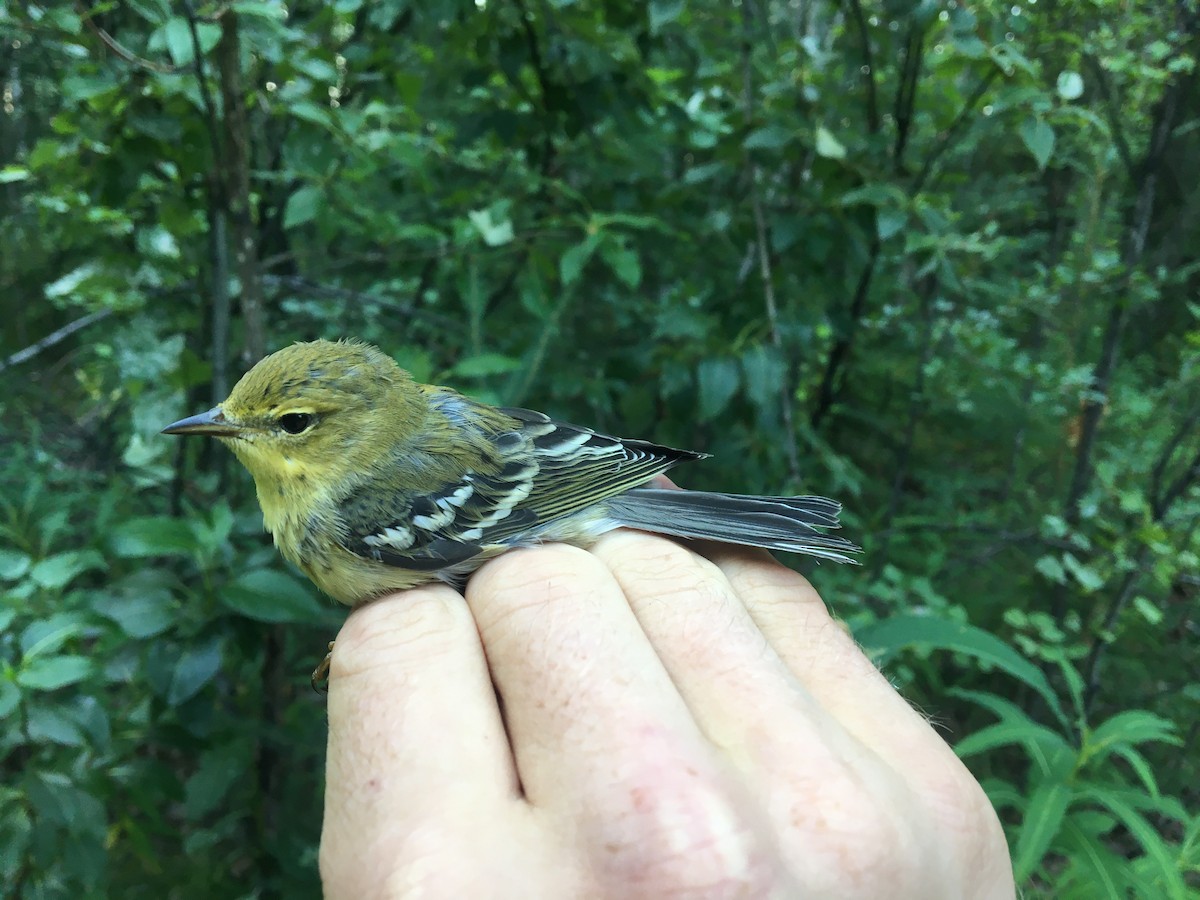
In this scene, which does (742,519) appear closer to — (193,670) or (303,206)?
(193,670)

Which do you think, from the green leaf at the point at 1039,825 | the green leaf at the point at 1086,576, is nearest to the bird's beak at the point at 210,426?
the green leaf at the point at 1039,825

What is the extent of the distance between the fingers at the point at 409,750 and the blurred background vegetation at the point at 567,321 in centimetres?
44

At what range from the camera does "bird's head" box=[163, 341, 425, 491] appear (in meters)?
1.42

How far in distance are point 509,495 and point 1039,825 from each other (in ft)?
4.50

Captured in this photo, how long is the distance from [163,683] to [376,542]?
53cm

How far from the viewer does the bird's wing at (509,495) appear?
4.55 feet

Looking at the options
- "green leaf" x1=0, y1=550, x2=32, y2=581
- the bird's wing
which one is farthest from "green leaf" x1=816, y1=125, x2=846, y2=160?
"green leaf" x1=0, y1=550, x2=32, y2=581

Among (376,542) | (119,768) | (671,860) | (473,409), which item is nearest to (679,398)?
(473,409)

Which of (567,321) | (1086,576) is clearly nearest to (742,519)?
(1086,576)

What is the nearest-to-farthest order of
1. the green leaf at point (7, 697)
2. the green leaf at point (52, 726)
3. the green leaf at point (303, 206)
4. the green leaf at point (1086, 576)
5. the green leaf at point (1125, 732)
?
the green leaf at point (7, 697) < the green leaf at point (52, 726) < the green leaf at point (1125, 732) < the green leaf at point (303, 206) < the green leaf at point (1086, 576)

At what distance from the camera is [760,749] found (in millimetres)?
884

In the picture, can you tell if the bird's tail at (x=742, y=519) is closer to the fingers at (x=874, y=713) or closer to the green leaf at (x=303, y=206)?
the fingers at (x=874, y=713)

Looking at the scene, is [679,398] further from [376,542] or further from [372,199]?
[372,199]

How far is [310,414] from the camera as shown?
1480 mm
